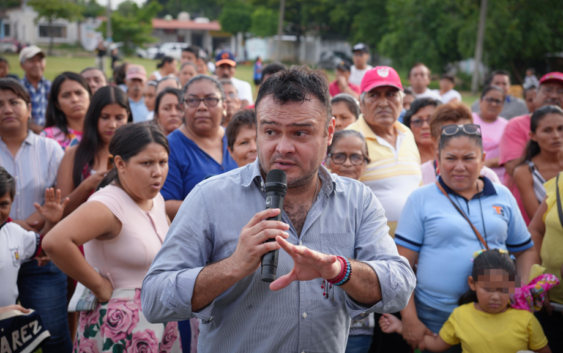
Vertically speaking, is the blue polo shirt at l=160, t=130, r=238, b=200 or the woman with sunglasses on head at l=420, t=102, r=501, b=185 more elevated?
the woman with sunglasses on head at l=420, t=102, r=501, b=185

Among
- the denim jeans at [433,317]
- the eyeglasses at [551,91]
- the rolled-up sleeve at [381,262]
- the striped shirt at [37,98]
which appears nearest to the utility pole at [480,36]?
the eyeglasses at [551,91]

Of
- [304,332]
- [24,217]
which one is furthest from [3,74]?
[304,332]

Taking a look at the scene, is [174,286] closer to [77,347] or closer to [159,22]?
[77,347]

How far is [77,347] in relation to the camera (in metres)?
2.99

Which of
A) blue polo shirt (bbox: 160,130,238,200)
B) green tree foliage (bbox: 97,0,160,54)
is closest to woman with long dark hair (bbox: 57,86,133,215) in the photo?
blue polo shirt (bbox: 160,130,238,200)

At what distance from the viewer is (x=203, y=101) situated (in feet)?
13.8

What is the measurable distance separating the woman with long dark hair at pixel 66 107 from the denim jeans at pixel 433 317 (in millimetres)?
3694

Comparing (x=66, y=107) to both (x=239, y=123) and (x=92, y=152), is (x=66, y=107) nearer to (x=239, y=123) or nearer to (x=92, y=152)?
(x=92, y=152)

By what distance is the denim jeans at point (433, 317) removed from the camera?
3449 millimetres

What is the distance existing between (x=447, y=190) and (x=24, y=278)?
3379 millimetres

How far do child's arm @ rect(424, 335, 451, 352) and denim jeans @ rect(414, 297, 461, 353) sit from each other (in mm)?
76

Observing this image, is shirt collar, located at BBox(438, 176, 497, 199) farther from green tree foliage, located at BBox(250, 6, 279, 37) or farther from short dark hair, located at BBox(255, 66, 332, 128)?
green tree foliage, located at BBox(250, 6, 279, 37)

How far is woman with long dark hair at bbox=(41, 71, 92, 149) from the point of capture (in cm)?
490

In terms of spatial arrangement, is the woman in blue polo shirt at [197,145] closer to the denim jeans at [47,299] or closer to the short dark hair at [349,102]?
the denim jeans at [47,299]
